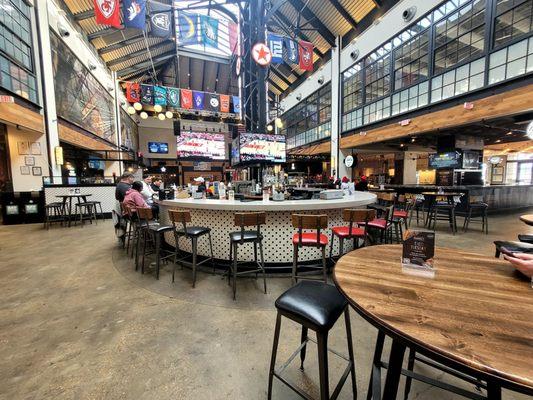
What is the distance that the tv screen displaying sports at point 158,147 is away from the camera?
20.4m

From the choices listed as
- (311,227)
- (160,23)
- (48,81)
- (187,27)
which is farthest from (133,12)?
(311,227)

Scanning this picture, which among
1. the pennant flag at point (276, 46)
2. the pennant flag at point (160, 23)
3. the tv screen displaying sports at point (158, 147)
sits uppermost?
the pennant flag at point (160, 23)

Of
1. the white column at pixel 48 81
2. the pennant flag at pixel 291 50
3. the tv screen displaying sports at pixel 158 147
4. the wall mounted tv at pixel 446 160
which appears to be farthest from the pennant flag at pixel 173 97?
the wall mounted tv at pixel 446 160

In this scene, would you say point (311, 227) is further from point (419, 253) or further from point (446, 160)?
point (446, 160)

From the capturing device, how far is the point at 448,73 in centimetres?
758

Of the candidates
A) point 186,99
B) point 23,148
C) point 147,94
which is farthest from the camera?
point 186,99

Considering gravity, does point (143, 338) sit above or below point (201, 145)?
below

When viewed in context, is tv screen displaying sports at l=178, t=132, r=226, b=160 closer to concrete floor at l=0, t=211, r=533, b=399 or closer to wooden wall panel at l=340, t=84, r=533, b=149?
wooden wall panel at l=340, t=84, r=533, b=149

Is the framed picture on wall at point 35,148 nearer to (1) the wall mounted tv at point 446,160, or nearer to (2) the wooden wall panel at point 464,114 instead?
(2) the wooden wall panel at point 464,114

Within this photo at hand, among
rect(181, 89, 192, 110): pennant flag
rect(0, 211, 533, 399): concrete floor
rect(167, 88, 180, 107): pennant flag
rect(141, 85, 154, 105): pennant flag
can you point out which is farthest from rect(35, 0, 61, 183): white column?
rect(181, 89, 192, 110): pennant flag

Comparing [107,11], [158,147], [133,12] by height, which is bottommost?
[158,147]

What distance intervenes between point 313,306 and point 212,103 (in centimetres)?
1560

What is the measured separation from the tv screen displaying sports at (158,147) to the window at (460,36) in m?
19.7

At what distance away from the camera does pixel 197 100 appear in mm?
14445
